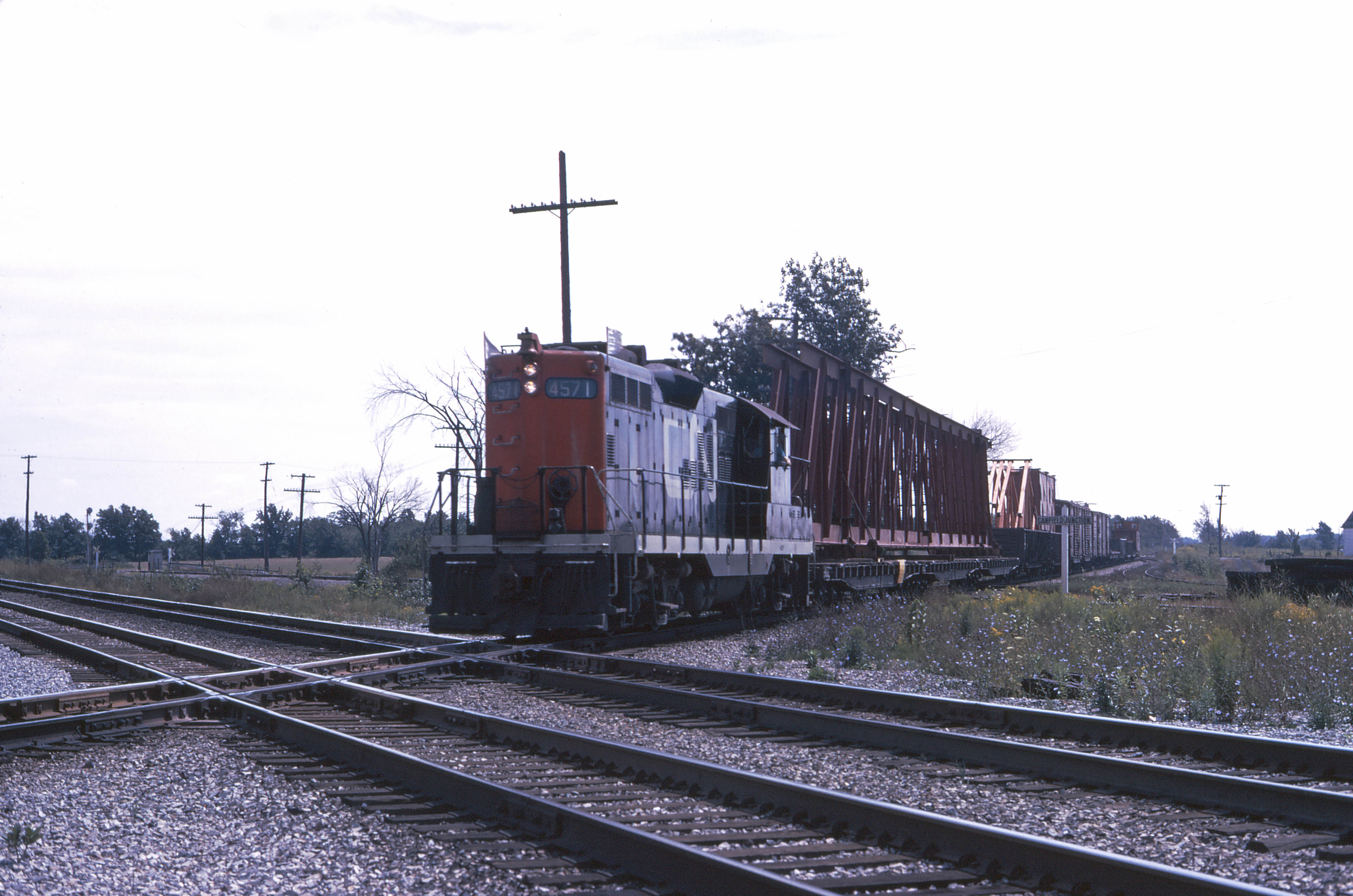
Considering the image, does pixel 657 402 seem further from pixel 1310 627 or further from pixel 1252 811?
pixel 1252 811

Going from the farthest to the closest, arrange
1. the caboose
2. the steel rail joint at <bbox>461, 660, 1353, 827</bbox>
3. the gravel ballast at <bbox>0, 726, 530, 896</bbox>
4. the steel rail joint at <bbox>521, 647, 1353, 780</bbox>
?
the caboose
the steel rail joint at <bbox>521, 647, 1353, 780</bbox>
the steel rail joint at <bbox>461, 660, 1353, 827</bbox>
the gravel ballast at <bbox>0, 726, 530, 896</bbox>

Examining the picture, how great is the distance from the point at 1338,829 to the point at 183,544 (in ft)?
399

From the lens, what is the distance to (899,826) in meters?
4.34

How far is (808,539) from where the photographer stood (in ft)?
56.9

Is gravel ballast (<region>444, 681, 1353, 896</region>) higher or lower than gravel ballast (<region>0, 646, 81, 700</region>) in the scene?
higher

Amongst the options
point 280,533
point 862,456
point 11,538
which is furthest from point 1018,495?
point 11,538

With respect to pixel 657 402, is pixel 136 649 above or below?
below

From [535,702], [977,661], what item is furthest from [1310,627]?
[535,702]

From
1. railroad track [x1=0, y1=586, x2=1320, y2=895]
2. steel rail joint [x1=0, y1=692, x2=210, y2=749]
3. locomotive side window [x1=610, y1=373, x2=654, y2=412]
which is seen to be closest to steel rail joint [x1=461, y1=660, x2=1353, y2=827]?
railroad track [x1=0, y1=586, x2=1320, y2=895]

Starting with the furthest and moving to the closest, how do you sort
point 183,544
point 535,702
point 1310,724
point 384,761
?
point 183,544 → point 535,702 → point 1310,724 → point 384,761

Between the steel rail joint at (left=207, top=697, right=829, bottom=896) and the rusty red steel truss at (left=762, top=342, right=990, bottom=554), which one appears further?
the rusty red steel truss at (left=762, top=342, right=990, bottom=554)

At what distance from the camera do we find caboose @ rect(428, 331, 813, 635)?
1159 centimetres

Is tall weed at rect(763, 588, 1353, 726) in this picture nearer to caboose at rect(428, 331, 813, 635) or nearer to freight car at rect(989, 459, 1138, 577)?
caboose at rect(428, 331, 813, 635)

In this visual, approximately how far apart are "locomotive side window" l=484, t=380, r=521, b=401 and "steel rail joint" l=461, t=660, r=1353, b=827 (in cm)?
467
